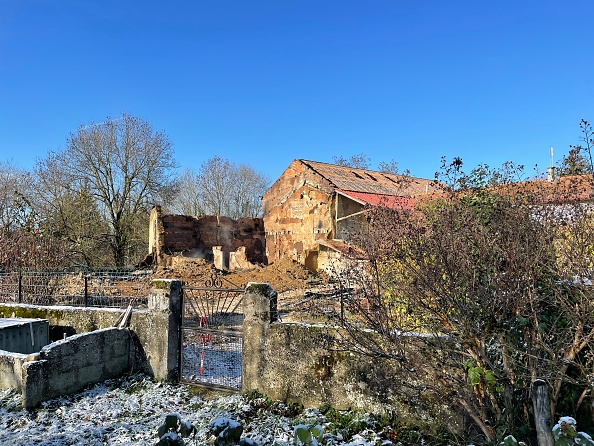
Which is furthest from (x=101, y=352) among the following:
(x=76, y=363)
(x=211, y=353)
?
(x=211, y=353)

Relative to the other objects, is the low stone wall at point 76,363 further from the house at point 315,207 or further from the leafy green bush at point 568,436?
the house at point 315,207

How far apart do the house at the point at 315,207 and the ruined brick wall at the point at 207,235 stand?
1.15m

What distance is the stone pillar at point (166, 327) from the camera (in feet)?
26.4

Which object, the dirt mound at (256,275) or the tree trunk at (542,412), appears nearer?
the tree trunk at (542,412)

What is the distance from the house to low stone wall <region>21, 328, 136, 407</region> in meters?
11.0

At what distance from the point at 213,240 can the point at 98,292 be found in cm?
1349

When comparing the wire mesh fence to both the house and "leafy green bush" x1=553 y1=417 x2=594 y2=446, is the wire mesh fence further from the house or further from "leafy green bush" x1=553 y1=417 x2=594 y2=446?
"leafy green bush" x1=553 y1=417 x2=594 y2=446

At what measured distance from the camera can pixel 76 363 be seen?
7.76 metres

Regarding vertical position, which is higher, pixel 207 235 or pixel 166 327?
pixel 207 235

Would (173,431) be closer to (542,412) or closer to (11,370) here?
(542,412)

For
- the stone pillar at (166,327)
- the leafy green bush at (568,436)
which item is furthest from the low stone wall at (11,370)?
the leafy green bush at (568,436)

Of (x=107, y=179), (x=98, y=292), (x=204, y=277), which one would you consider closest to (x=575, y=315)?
(x=98, y=292)

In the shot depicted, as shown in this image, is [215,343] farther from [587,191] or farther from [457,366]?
[587,191]

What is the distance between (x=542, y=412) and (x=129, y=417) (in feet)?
18.9
